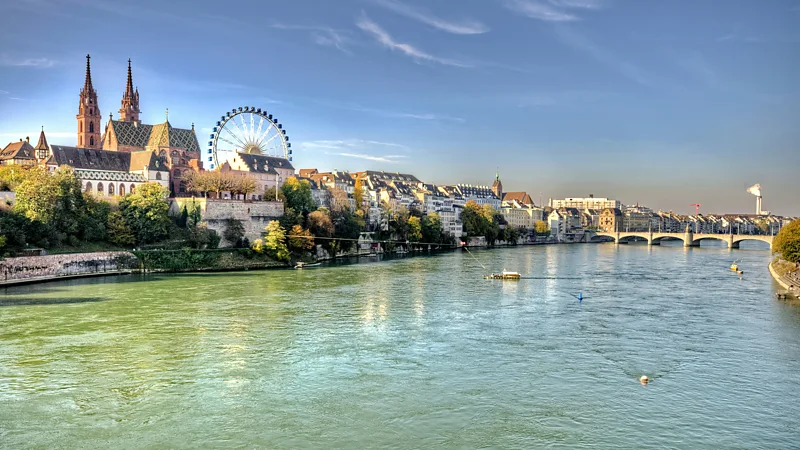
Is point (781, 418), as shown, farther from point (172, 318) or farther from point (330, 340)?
point (172, 318)

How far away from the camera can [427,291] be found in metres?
28.5

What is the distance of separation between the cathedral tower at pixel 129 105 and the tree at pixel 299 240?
75.8 feet

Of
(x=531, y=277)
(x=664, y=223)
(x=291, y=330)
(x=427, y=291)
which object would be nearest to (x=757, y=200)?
(x=664, y=223)

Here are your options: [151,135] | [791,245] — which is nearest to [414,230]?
[151,135]

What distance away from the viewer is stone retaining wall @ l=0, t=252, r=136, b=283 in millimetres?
28422

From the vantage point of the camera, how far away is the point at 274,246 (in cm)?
4003

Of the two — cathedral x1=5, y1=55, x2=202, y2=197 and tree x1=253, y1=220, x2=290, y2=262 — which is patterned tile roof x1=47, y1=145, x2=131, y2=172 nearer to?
cathedral x1=5, y1=55, x2=202, y2=197

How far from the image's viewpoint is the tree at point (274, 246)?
39844mm

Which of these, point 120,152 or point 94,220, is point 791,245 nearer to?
point 94,220

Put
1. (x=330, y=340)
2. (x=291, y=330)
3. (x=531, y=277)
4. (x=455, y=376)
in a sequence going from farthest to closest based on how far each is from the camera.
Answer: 1. (x=531, y=277)
2. (x=291, y=330)
3. (x=330, y=340)
4. (x=455, y=376)

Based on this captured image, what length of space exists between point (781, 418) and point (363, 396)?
8246 millimetres

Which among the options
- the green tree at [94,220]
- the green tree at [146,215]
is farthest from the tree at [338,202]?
the green tree at [94,220]

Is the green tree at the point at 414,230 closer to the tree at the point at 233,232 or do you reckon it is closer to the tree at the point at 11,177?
the tree at the point at 233,232

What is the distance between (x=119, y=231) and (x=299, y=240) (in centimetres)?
1105
